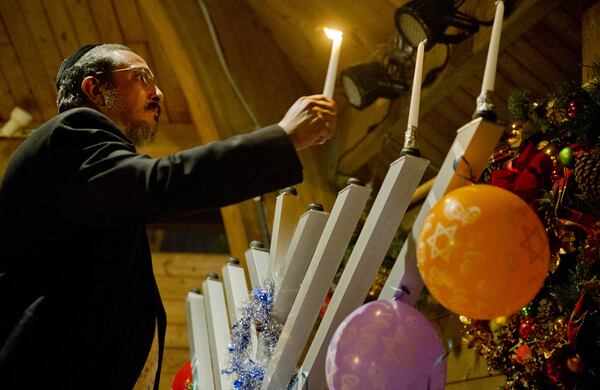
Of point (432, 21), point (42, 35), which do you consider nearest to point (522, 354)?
point (432, 21)

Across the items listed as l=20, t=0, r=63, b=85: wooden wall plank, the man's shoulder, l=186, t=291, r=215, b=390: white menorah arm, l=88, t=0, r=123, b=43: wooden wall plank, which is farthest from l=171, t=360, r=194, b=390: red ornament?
l=20, t=0, r=63, b=85: wooden wall plank

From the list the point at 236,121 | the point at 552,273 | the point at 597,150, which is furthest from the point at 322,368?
the point at 236,121

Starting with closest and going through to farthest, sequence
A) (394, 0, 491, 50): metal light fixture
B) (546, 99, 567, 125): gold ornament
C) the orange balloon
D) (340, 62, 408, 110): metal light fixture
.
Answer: the orange balloon < (546, 99, 567, 125): gold ornament < (394, 0, 491, 50): metal light fixture < (340, 62, 408, 110): metal light fixture

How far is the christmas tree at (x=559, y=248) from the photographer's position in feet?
3.58

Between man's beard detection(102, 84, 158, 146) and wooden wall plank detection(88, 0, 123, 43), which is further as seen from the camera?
wooden wall plank detection(88, 0, 123, 43)

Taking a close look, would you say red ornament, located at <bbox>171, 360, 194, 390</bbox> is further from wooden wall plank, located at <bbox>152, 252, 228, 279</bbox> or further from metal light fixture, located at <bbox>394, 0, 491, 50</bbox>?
wooden wall plank, located at <bbox>152, 252, 228, 279</bbox>

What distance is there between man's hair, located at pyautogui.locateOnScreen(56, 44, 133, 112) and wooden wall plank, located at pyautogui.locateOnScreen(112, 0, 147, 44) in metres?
1.91

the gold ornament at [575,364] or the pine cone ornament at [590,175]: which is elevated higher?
the pine cone ornament at [590,175]

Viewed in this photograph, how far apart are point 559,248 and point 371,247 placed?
0.40 meters

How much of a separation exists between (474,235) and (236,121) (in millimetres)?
1844

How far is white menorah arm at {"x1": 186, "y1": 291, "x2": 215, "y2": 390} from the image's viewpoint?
5.16 ft

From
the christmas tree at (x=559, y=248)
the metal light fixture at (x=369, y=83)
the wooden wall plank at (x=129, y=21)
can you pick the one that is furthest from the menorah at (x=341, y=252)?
the wooden wall plank at (x=129, y=21)

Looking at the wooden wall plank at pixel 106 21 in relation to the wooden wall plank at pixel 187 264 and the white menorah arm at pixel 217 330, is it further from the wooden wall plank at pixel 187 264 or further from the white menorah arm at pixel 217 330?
the white menorah arm at pixel 217 330

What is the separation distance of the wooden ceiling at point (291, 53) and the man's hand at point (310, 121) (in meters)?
1.25
